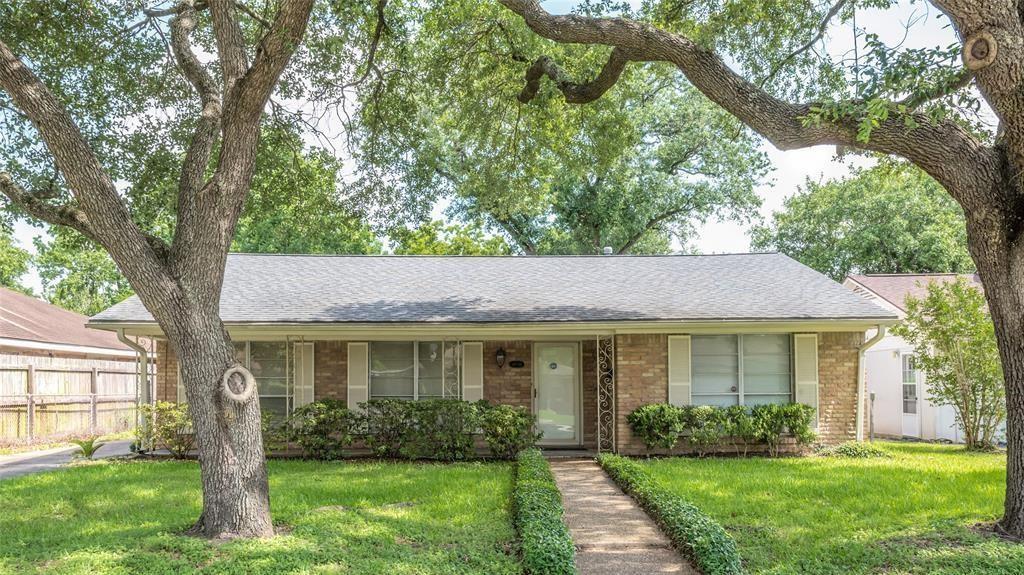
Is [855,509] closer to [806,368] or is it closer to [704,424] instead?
[704,424]

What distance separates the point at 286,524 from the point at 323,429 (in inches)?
206

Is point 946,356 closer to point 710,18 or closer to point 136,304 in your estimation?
point 710,18

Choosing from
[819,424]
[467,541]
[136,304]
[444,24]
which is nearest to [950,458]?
[819,424]

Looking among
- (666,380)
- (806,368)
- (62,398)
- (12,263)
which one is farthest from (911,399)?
(12,263)

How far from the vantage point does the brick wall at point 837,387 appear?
1252 centimetres

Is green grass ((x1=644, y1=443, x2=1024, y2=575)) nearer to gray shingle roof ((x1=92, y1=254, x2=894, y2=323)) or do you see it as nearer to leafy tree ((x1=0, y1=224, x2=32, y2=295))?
gray shingle roof ((x1=92, y1=254, x2=894, y2=323))

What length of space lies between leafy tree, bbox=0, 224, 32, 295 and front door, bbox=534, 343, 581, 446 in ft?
93.8

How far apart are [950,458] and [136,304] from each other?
46.6 ft

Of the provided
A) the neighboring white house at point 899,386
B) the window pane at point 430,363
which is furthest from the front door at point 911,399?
the window pane at point 430,363

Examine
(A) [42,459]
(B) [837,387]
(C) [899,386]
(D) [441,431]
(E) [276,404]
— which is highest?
(B) [837,387]

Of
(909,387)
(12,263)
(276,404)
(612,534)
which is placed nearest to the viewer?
(612,534)

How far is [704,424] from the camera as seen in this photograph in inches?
469

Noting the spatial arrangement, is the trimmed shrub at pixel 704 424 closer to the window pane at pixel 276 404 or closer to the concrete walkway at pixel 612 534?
the concrete walkway at pixel 612 534

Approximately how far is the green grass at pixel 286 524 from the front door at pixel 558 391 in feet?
9.57
